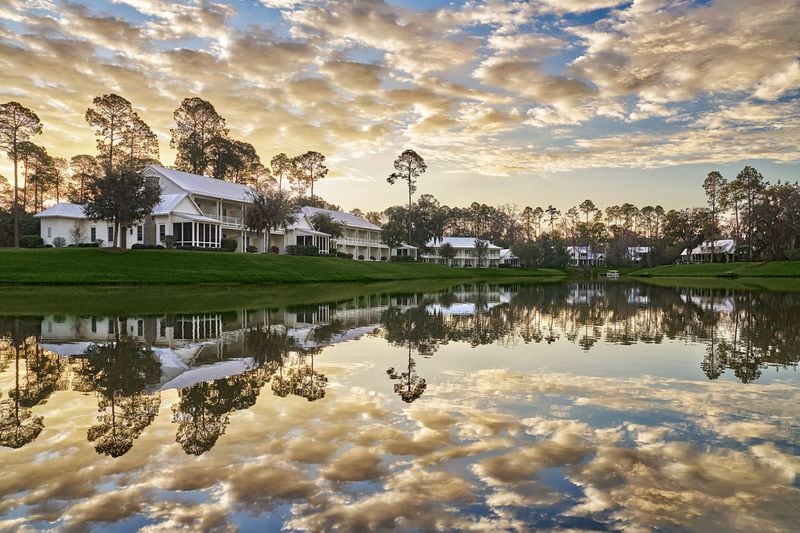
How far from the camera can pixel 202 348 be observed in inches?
432

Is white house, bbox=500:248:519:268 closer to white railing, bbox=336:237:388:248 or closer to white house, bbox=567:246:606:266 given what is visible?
white house, bbox=567:246:606:266

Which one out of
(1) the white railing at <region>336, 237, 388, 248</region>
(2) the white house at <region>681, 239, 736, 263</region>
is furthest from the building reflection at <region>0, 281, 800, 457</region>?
(2) the white house at <region>681, 239, 736, 263</region>

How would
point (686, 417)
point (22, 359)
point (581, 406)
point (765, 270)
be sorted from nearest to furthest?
point (686, 417), point (581, 406), point (22, 359), point (765, 270)

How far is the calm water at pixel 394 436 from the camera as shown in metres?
3.90

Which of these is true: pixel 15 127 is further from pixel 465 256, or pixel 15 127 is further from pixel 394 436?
pixel 465 256

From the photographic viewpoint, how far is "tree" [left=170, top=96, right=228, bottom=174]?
77.1 metres

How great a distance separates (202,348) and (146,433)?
→ 18.4 feet

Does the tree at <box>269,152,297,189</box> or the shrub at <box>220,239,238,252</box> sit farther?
the tree at <box>269,152,297,189</box>

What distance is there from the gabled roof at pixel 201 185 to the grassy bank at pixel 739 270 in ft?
228

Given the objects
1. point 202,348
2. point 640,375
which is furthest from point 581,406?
point 202,348

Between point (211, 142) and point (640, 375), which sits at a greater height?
point (211, 142)

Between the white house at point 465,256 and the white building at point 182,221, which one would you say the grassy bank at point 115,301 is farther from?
the white house at point 465,256

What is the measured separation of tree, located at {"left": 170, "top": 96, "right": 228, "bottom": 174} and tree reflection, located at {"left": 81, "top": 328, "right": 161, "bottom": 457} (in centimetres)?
7191

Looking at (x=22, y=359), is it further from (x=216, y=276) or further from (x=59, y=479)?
(x=216, y=276)
